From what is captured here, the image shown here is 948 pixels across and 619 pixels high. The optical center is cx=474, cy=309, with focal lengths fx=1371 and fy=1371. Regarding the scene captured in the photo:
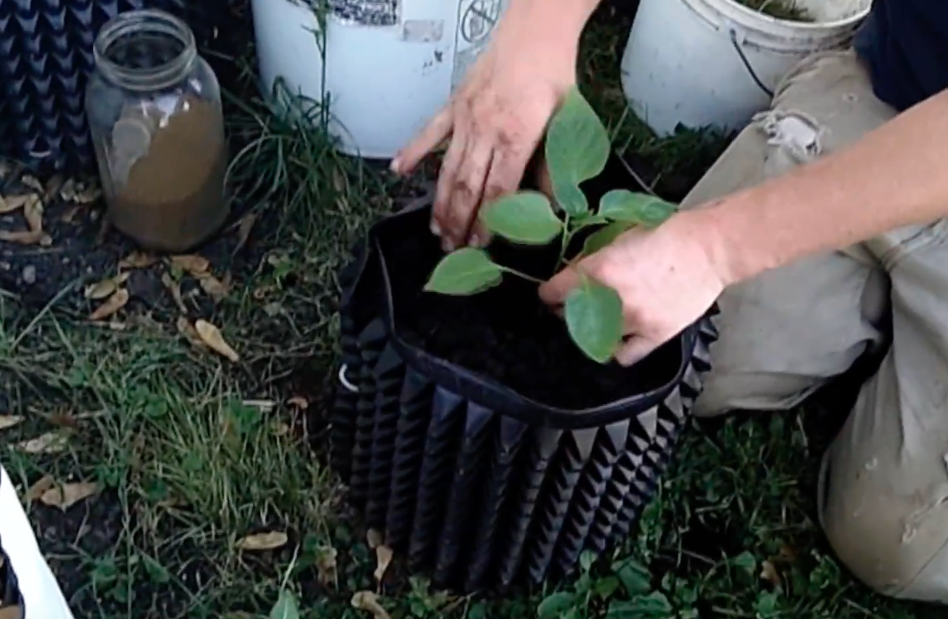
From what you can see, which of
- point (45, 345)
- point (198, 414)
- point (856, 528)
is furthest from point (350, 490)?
point (856, 528)

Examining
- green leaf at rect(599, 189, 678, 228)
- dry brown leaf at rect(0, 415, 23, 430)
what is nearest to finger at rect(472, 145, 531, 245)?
green leaf at rect(599, 189, 678, 228)

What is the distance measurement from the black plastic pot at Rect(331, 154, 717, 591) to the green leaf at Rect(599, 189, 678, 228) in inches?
5.0

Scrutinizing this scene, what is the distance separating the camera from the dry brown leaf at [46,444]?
4.21 ft

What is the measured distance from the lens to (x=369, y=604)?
4.02 ft

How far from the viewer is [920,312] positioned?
123 centimetres

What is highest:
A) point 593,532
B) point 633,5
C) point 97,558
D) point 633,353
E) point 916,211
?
point 916,211

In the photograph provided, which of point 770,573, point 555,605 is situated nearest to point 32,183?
point 555,605

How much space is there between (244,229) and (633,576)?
0.55 meters

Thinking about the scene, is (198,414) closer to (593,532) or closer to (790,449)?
(593,532)

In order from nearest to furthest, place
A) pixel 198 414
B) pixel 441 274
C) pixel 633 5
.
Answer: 1. pixel 441 274
2. pixel 198 414
3. pixel 633 5

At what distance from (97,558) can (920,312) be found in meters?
0.77

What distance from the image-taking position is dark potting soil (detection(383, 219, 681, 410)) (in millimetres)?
1027

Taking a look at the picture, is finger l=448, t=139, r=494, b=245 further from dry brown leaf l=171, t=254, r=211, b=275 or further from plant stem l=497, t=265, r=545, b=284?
dry brown leaf l=171, t=254, r=211, b=275

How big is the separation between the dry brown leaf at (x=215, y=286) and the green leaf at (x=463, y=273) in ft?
1.67
